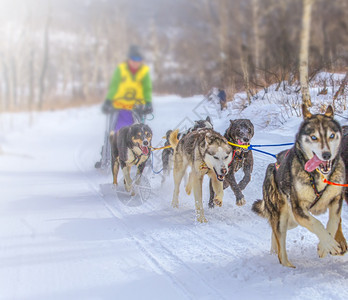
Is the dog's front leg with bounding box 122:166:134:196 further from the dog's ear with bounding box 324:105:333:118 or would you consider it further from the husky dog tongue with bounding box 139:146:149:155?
the dog's ear with bounding box 324:105:333:118

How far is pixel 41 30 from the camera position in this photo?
1035 inches

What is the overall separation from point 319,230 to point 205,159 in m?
2.05

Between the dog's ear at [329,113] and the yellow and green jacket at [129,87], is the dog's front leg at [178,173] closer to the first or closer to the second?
the yellow and green jacket at [129,87]

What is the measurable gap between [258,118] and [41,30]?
2320cm

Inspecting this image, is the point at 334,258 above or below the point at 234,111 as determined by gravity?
below

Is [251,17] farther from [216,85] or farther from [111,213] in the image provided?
[111,213]

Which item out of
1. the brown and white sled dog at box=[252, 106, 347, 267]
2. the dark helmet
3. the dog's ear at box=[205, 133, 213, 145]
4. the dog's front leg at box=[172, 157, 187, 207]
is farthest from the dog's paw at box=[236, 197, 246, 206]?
the dark helmet

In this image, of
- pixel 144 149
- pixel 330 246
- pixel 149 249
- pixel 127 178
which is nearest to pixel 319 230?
pixel 330 246

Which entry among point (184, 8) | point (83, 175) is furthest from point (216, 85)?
point (184, 8)

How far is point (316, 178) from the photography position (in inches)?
104

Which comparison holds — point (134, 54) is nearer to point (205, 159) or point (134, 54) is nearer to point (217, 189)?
point (205, 159)

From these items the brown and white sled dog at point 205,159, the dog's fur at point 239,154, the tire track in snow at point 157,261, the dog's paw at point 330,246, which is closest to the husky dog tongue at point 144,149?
the brown and white sled dog at point 205,159

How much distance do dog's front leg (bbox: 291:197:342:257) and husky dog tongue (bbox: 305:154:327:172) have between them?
0.25 meters

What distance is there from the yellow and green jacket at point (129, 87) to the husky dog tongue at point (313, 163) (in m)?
4.08
